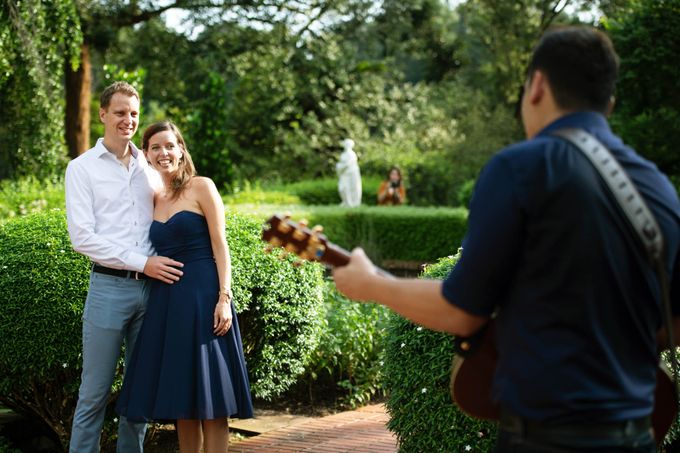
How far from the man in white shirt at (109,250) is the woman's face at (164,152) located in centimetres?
13

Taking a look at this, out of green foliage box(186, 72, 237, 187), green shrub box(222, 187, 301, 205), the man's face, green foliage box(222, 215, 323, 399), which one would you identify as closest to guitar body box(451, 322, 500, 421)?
the man's face

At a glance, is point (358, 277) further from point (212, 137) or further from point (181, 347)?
point (212, 137)

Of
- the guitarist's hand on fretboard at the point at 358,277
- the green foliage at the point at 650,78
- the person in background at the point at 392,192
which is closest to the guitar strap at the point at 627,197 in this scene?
the guitarist's hand on fretboard at the point at 358,277

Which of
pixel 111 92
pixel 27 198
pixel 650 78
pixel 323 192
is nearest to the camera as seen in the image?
pixel 111 92

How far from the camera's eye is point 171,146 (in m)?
4.14

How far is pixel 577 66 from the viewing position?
1911 mm

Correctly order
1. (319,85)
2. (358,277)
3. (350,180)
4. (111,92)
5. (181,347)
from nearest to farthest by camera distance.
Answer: (358,277), (181,347), (111,92), (350,180), (319,85)

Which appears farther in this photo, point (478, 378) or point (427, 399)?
point (427, 399)

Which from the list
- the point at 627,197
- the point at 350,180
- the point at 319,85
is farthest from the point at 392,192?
the point at 627,197

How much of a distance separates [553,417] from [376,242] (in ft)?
46.2

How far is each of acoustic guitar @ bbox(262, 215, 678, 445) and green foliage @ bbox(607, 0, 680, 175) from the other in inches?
600

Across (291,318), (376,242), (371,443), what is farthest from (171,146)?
(376,242)

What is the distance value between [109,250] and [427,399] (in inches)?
65.4

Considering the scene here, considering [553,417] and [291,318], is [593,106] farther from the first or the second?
[291,318]
